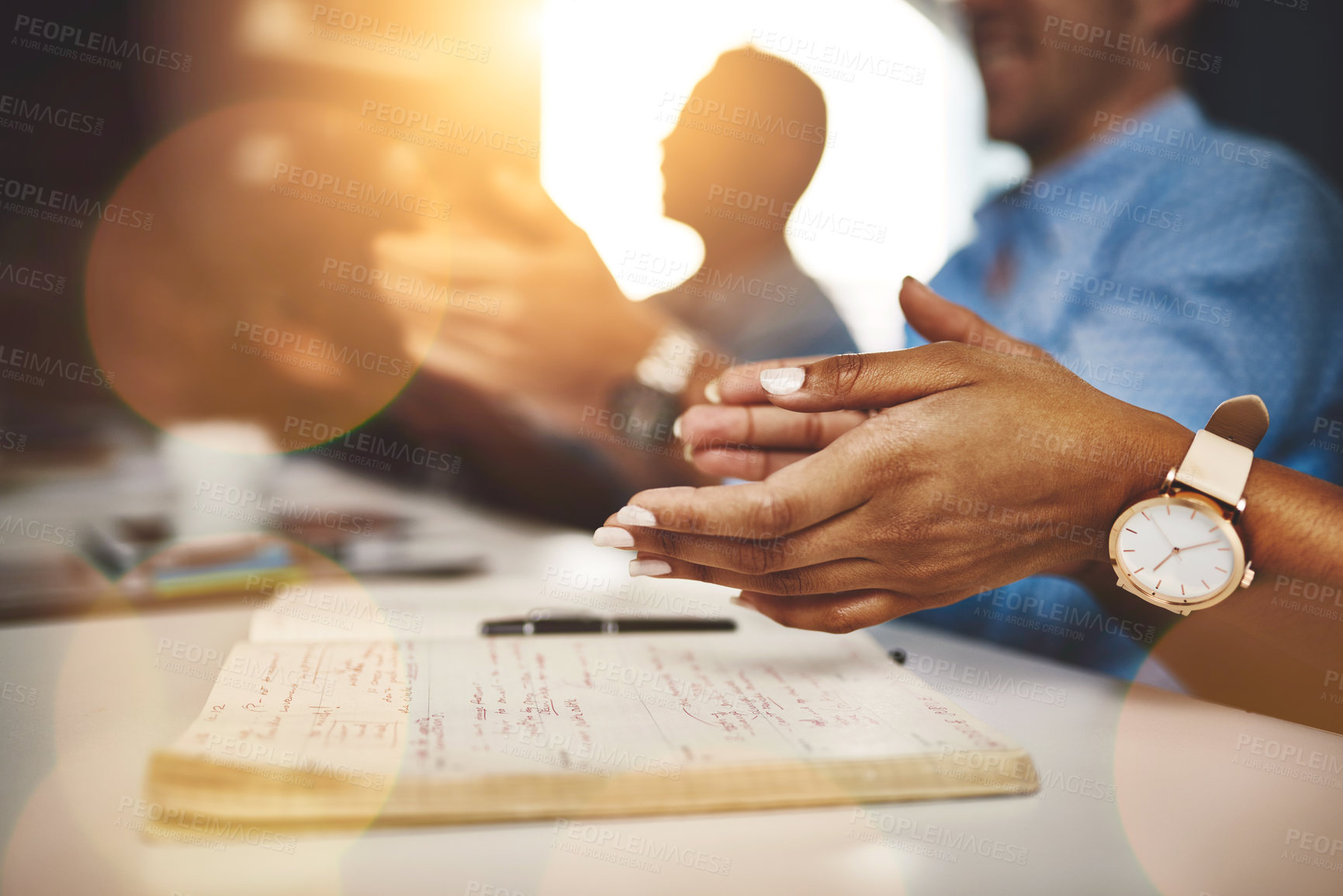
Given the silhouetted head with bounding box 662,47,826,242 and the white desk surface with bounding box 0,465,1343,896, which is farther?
the silhouetted head with bounding box 662,47,826,242

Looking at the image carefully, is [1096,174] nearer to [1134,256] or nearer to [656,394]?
[1134,256]

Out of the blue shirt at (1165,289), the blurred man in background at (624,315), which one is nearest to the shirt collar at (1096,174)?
the blue shirt at (1165,289)

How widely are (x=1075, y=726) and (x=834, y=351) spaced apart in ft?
3.30

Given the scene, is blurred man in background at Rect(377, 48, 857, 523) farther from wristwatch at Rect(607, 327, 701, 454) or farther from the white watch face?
the white watch face

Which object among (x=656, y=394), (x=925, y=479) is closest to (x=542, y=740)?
(x=925, y=479)

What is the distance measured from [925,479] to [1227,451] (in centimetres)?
27

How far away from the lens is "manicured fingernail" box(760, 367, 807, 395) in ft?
2.10

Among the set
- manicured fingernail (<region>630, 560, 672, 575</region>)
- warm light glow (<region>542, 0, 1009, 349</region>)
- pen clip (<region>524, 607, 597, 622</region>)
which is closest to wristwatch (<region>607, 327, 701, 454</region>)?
warm light glow (<region>542, 0, 1009, 349</region>)

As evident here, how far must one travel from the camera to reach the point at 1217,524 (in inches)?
24.2

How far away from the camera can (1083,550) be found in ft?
2.31

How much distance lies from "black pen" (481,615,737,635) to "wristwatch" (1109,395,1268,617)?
15.9 inches

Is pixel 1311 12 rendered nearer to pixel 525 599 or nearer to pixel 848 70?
pixel 848 70

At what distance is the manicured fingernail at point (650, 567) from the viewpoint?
0.69 metres

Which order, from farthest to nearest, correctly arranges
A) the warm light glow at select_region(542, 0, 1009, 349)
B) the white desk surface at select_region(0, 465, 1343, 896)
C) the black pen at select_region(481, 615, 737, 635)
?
the warm light glow at select_region(542, 0, 1009, 349), the black pen at select_region(481, 615, 737, 635), the white desk surface at select_region(0, 465, 1343, 896)
